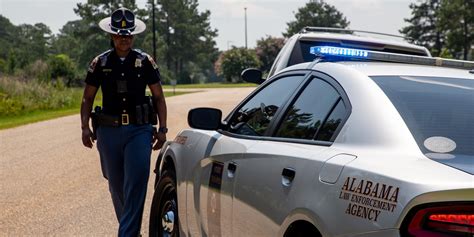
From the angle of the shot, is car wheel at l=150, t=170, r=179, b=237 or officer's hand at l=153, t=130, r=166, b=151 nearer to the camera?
car wheel at l=150, t=170, r=179, b=237

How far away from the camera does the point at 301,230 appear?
9.73 ft

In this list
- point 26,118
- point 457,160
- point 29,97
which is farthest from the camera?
point 29,97

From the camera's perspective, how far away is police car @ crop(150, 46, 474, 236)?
236 cm

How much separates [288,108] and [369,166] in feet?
3.94

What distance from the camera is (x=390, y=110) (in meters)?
2.93

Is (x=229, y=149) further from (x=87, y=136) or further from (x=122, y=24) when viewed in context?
(x=87, y=136)

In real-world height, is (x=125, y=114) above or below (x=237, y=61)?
above

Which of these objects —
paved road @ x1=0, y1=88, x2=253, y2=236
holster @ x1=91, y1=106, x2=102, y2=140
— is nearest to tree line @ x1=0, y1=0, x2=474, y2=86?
paved road @ x1=0, y1=88, x2=253, y2=236

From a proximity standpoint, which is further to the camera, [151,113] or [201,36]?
[201,36]

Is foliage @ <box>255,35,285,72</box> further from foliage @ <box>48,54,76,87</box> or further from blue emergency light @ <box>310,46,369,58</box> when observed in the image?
blue emergency light @ <box>310,46,369,58</box>

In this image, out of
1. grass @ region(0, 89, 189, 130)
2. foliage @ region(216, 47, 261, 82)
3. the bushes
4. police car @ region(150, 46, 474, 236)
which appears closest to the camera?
police car @ region(150, 46, 474, 236)

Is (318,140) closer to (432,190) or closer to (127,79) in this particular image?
(432,190)

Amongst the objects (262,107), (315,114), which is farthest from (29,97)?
(315,114)

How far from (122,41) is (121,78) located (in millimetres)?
282
